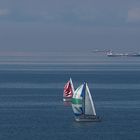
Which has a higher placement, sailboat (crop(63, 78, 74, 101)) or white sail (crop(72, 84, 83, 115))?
sailboat (crop(63, 78, 74, 101))

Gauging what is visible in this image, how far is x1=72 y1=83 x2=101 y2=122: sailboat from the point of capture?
106 meters

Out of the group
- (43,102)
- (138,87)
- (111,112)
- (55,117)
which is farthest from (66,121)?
(138,87)

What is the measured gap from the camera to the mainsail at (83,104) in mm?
107656

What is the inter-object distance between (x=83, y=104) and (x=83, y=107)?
434mm

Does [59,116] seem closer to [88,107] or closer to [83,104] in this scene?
[83,104]

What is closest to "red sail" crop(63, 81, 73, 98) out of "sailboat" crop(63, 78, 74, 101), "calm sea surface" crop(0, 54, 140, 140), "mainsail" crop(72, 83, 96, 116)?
"sailboat" crop(63, 78, 74, 101)

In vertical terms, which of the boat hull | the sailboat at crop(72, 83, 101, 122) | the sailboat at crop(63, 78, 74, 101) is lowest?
the boat hull

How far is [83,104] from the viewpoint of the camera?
356 feet

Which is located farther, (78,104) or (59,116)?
(59,116)

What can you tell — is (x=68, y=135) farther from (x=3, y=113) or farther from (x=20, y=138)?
(x=3, y=113)

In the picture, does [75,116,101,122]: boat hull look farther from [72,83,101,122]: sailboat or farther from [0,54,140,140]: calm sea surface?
[0,54,140,140]: calm sea surface

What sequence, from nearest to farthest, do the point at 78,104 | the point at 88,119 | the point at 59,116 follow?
1. the point at 88,119
2. the point at 78,104
3. the point at 59,116

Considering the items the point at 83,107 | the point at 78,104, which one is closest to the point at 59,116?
the point at 78,104

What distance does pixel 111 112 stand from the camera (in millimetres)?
115562
